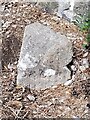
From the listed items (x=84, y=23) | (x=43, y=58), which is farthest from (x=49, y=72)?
(x=84, y=23)

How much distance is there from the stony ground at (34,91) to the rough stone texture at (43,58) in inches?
1.1

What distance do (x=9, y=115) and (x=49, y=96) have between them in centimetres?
21

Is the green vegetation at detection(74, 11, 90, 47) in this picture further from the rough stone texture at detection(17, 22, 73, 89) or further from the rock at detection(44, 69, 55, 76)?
→ the rock at detection(44, 69, 55, 76)

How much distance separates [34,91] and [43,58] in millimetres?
173

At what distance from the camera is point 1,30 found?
91.0 inches

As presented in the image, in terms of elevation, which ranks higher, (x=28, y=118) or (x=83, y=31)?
(x=83, y=31)

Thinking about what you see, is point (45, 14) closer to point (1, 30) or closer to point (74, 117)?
point (1, 30)

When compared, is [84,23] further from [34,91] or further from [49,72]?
[34,91]

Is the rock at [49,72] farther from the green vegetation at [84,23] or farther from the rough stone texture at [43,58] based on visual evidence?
the green vegetation at [84,23]

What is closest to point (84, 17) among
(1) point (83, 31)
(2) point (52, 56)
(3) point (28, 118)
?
(1) point (83, 31)

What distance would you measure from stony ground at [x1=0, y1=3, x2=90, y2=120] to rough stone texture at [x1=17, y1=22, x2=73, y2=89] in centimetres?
3

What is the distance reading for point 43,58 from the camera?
Answer: 226cm

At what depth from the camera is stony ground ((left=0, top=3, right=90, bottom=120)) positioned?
230 cm

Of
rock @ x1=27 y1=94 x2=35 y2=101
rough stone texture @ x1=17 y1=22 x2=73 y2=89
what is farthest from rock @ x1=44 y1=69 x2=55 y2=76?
rock @ x1=27 y1=94 x2=35 y2=101
